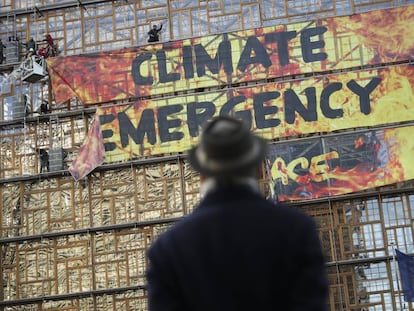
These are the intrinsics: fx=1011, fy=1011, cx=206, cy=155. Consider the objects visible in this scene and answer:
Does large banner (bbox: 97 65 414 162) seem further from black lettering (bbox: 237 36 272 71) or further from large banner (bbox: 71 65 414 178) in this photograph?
black lettering (bbox: 237 36 272 71)

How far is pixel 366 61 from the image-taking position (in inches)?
631

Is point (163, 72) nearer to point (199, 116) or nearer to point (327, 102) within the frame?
point (199, 116)

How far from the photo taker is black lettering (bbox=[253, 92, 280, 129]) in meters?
16.0

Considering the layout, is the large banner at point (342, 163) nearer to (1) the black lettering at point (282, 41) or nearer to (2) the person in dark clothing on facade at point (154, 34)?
(1) the black lettering at point (282, 41)

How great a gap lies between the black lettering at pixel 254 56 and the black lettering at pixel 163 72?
1058mm

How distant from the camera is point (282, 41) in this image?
16172 mm

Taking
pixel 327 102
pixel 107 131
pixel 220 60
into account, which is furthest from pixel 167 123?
pixel 327 102

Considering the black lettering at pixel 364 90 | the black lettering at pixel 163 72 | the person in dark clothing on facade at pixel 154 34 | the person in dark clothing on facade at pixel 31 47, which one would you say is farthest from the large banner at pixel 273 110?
the person in dark clothing on facade at pixel 31 47

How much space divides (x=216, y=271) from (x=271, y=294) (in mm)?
153

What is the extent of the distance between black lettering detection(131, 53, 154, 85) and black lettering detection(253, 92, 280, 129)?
178 cm

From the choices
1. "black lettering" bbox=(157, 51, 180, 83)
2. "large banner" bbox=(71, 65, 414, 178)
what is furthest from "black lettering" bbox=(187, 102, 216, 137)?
"black lettering" bbox=(157, 51, 180, 83)

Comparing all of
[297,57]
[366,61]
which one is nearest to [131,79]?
[297,57]

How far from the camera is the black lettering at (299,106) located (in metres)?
15.9

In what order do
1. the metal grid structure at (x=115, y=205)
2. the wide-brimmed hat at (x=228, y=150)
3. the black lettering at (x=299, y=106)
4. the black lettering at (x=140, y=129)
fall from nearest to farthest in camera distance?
1. the wide-brimmed hat at (x=228, y=150)
2. the metal grid structure at (x=115, y=205)
3. the black lettering at (x=299, y=106)
4. the black lettering at (x=140, y=129)
